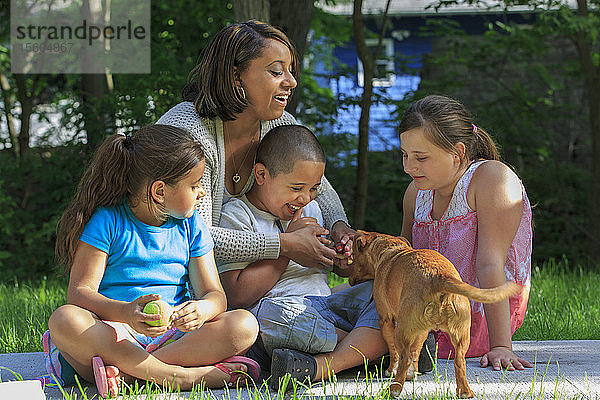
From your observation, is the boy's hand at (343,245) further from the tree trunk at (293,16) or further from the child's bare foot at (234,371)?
the tree trunk at (293,16)

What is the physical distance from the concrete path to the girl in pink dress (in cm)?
15

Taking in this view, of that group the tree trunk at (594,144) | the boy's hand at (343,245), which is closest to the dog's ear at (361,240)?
the boy's hand at (343,245)

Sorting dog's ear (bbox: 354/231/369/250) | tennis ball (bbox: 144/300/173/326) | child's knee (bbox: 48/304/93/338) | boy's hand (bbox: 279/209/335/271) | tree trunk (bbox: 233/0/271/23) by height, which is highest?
tree trunk (bbox: 233/0/271/23)

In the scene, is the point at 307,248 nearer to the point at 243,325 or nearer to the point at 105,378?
the point at 243,325

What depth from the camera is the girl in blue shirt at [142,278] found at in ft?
7.63

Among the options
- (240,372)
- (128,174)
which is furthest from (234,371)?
(128,174)

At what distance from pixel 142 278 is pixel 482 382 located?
4.14ft

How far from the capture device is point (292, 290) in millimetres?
2895

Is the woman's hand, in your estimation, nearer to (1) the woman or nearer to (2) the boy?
(2) the boy

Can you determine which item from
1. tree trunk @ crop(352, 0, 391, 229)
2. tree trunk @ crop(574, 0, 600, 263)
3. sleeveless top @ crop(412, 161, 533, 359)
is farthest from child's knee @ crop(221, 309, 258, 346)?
tree trunk @ crop(574, 0, 600, 263)

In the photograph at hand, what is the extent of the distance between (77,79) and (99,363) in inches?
243

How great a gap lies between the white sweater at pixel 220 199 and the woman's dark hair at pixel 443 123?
→ 61 centimetres

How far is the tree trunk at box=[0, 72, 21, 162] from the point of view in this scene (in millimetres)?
7294

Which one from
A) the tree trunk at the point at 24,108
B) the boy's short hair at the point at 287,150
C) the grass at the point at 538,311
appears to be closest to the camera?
the boy's short hair at the point at 287,150
